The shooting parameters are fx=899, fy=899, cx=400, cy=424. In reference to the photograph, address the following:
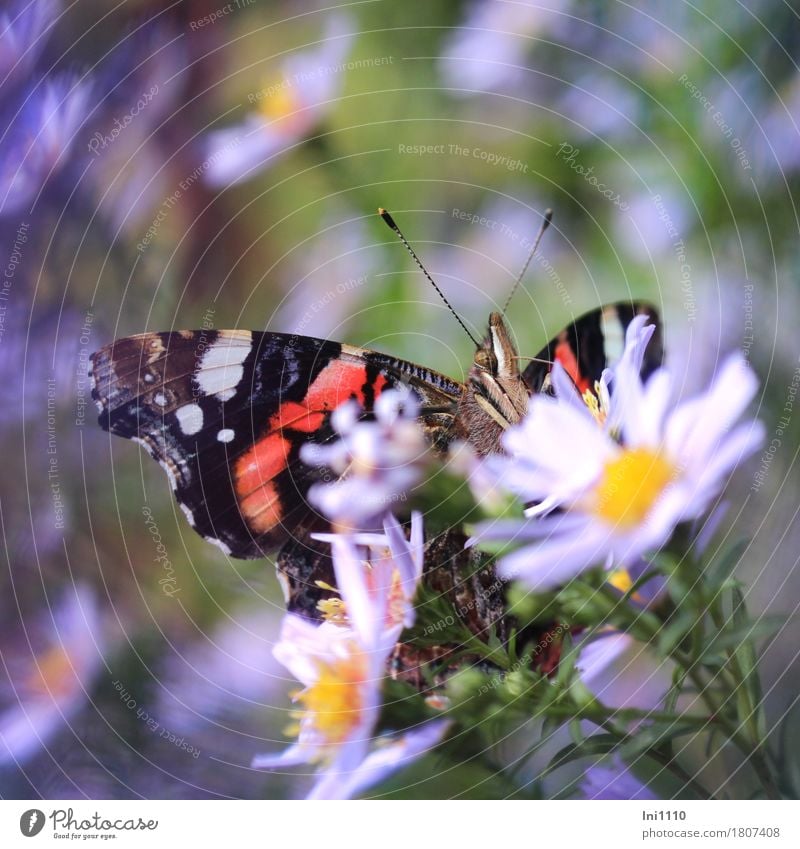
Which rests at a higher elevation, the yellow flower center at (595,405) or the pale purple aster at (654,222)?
the pale purple aster at (654,222)

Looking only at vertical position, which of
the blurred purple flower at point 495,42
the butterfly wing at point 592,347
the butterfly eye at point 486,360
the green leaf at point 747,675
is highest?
the blurred purple flower at point 495,42

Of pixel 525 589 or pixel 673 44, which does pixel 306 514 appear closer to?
pixel 525 589

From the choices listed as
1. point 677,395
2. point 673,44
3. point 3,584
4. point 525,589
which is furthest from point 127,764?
point 673,44

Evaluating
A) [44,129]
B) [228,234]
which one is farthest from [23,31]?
[228,234]

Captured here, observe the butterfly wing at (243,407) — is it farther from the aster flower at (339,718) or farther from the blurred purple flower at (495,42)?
the blurred purple flower at (495,42)

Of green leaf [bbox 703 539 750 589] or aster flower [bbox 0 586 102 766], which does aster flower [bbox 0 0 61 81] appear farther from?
green leaf [bbox 703 539 750 589]

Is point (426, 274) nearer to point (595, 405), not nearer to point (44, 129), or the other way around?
point (595, 405)

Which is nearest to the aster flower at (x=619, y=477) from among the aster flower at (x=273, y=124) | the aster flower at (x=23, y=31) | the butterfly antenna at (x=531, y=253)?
the butterfly antenna at (x=531, y=253)
